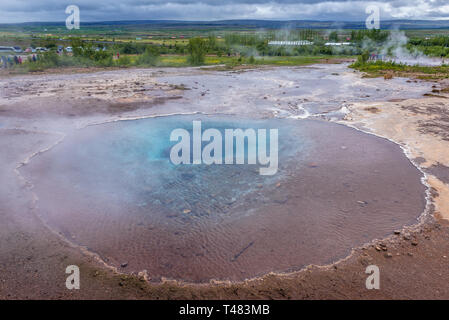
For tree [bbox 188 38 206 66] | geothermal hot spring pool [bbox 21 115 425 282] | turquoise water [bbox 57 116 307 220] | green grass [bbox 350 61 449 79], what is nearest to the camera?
geothermal hot spring pool [bbox 21 115 425 282]

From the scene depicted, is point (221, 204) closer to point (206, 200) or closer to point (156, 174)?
point (206, 200)

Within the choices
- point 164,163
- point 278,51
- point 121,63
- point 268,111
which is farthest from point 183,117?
point 278,51

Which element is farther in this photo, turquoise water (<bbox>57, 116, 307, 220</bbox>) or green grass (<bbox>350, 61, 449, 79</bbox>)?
green grass (<bbox>350, 61, 449, 79</bbox>)

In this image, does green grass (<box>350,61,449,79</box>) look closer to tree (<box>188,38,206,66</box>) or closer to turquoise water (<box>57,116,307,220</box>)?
tree (<box>188,38,206,66</box>)

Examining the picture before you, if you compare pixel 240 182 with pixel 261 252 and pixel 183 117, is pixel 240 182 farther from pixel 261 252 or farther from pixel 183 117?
pixel 183 117

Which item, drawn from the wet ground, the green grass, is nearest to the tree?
the green grass

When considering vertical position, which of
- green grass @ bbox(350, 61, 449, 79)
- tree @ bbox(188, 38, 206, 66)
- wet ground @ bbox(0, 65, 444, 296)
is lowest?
wet ground @ bbox(0, 65, 444, 296)

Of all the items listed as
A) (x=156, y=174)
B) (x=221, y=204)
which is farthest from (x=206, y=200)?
(x=156, y=174)

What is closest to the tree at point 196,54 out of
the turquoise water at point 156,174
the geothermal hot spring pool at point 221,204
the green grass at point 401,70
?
the green grass at point 401,70
